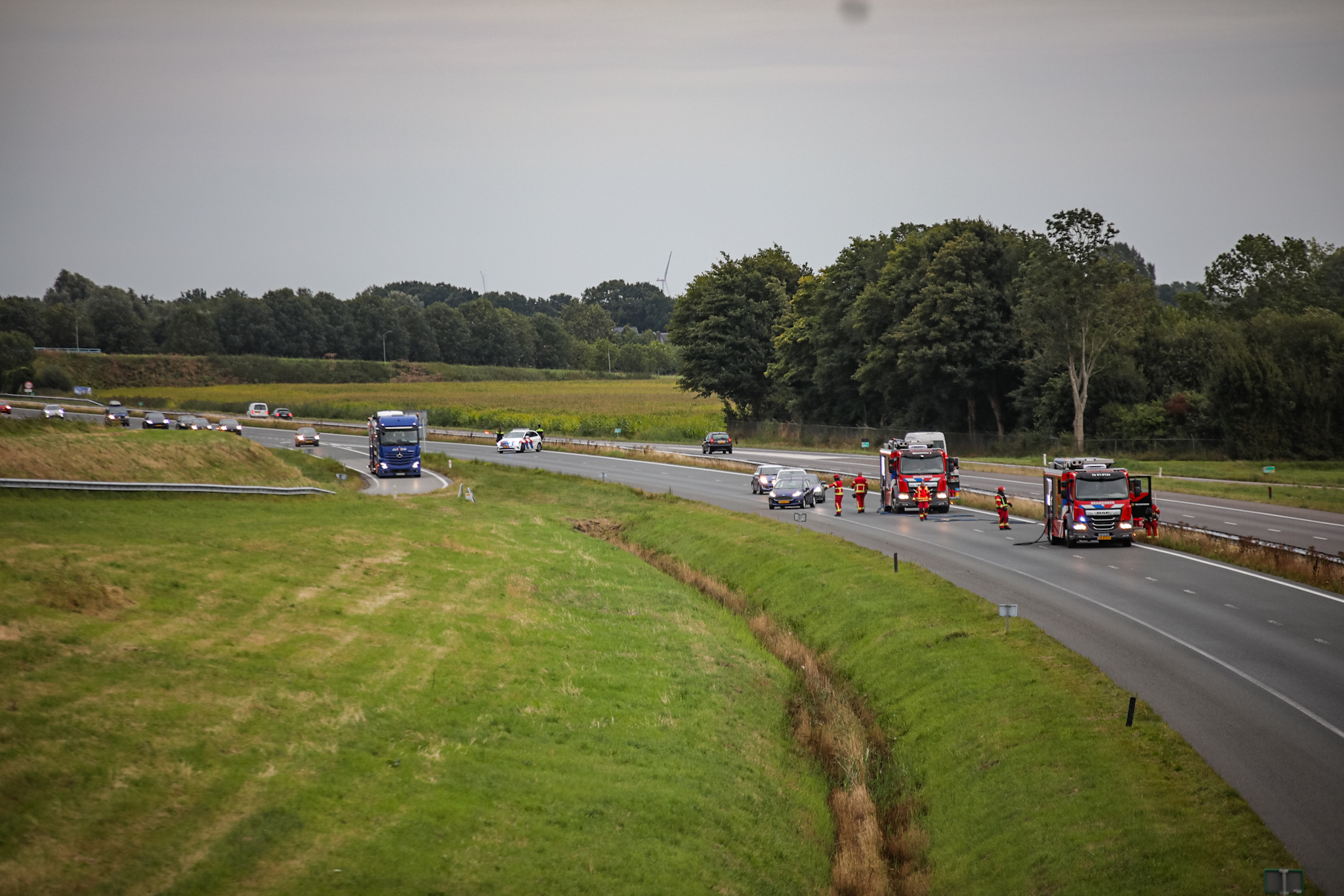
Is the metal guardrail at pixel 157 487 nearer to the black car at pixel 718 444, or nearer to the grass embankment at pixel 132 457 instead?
the grass embankment at pixel 132 457

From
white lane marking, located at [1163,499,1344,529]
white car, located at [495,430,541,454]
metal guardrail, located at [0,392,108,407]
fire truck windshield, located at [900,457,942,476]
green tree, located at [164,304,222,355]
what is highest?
green tree, located at [164,304,222,355]

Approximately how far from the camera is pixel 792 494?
53062 mm

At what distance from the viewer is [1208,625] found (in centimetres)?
2438

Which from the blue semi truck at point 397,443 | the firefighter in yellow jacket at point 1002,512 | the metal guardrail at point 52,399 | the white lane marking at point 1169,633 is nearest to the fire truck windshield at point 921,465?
the firefighter in yellow jacket at point 1002,512

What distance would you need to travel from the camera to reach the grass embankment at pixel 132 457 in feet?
118

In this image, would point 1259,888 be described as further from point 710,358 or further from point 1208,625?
point 710,358

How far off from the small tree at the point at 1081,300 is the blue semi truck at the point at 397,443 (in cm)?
4028

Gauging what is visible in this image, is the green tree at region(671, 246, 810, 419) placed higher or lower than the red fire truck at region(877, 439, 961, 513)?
higher

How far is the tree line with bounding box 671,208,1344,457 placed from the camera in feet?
224

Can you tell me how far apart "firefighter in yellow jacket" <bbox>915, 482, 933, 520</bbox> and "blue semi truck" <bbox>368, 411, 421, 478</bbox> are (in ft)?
98.1

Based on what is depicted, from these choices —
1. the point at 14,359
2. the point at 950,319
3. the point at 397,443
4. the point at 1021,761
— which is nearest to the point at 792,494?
the point at 397,443

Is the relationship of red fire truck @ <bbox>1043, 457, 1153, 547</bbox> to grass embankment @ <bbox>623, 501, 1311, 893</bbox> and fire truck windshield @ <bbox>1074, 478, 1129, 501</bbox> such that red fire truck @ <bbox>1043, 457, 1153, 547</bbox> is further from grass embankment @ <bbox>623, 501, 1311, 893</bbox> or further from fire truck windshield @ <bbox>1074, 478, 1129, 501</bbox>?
grass embankment @ <bbox>623, 501, 1311, 893</bbox>

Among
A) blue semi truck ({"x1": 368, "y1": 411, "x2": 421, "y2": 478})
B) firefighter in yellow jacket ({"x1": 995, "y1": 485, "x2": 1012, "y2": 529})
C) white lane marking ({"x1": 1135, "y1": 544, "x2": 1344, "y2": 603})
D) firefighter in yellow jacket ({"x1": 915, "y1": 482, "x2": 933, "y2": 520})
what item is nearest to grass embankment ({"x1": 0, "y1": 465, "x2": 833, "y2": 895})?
white lane marking ({"x1": 1135, "y1": 544, "x2": 1344, "y2": 603})

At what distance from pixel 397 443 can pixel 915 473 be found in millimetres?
30402
